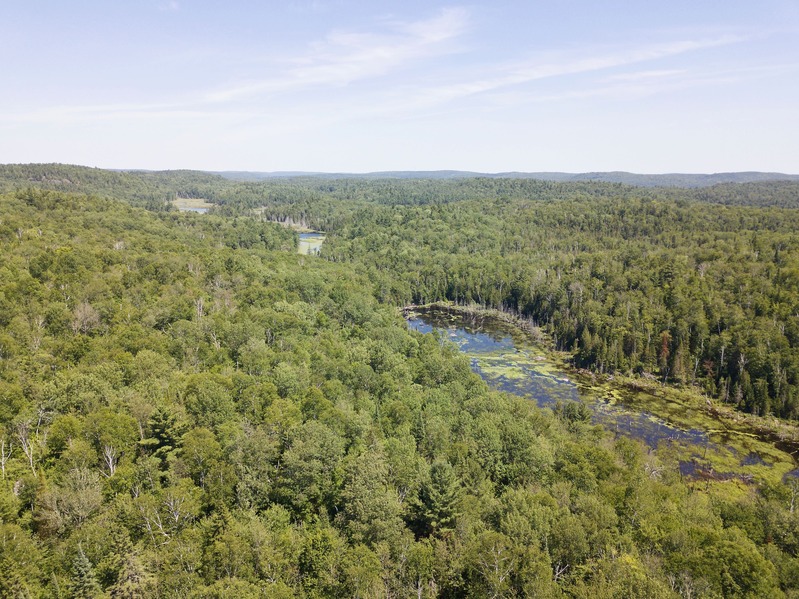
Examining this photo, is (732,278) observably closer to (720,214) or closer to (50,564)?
(720,214)

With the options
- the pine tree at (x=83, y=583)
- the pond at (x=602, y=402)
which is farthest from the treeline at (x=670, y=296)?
the pine tree at (x=83, y=583)

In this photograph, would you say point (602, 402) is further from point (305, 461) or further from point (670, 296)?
point (305, 461)

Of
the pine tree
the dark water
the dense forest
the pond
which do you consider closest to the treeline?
the dense forest

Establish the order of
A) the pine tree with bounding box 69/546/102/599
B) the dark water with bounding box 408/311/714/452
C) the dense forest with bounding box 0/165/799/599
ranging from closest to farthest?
the pine tree with bounding box 69/546/102/599 → the dense forest with bounding box 0/165/799/599 → the dark water with bounding box 408/311/714/452

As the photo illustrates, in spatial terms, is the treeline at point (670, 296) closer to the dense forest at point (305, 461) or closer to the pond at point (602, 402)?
the dense forest at point (305, 461)

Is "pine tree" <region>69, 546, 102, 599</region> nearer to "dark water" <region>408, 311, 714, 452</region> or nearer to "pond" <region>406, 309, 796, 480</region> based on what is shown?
"pond" <region>406, 309, 796, 480</region>

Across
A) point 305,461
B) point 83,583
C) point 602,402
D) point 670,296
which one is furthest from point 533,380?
point 83,583

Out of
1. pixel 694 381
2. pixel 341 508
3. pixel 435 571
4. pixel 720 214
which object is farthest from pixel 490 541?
pixel 720 214
